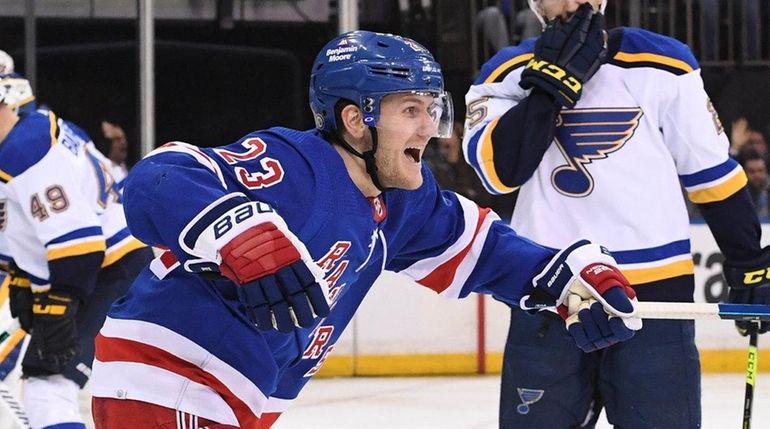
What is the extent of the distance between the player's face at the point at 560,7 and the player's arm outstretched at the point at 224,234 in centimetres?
103

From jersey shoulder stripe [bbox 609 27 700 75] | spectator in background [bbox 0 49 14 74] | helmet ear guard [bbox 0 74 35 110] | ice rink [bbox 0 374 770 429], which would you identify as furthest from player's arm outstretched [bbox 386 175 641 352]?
ice rink [bbox 0 374 770 429]

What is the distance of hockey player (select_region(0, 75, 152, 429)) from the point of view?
11.8ft

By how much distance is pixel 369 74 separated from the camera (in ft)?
6.70

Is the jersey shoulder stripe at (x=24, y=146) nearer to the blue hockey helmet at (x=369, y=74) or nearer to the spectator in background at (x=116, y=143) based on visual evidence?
the blue hockey helmet at (x=369, y=74)

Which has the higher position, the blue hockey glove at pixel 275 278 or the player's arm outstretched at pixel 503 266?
the blue hockey glove at pixel 275 278

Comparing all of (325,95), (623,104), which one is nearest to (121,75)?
(623,104)

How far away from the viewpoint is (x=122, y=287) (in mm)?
4062

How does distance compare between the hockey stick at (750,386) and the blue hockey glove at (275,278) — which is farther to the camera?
the hockey stick at (750,386)

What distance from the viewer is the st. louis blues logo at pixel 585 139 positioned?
106 inches

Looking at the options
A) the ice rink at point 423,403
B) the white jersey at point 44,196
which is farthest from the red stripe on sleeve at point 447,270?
the ice rink at point 423,403

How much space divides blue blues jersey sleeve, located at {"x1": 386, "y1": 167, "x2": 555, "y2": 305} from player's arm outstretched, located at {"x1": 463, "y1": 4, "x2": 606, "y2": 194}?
14.4 inches

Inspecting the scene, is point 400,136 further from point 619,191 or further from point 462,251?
point 619,191

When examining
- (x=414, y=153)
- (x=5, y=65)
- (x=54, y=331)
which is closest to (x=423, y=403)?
(x=54, y=331)

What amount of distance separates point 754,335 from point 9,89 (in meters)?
1.98
